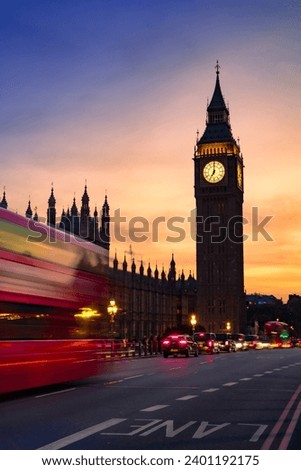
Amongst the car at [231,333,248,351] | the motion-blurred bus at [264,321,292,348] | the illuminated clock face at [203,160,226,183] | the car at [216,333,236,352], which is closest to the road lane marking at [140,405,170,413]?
the car at [216,333,236,352]

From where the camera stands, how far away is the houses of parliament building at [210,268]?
396ft

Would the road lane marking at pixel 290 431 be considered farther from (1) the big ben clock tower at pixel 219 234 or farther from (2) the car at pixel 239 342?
(1) the big ben clock tower at pixel 219 234

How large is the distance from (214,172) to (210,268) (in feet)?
64.4

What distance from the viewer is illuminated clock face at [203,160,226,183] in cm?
14475

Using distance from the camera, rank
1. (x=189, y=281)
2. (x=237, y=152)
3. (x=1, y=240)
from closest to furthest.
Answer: (x=1, y=240), (x=237, y=152), (x=189, y=281)

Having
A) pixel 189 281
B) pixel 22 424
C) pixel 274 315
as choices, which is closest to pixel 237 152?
pixel 189 281

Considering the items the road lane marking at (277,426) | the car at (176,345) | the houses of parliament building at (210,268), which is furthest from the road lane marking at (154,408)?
the houses of parliament building at (210,268)

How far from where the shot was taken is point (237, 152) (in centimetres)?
15262

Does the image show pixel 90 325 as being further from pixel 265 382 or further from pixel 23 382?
pixel 265 382

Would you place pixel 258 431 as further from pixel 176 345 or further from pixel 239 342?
pixel 239 342

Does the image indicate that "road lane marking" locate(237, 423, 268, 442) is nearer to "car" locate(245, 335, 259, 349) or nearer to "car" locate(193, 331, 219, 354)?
"car" locate(193, 331, 219, 354)

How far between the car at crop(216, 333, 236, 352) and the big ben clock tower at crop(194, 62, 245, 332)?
223ft

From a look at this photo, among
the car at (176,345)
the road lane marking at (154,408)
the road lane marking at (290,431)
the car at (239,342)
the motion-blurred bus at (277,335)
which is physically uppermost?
the motion-blurred bus at (277,335)
